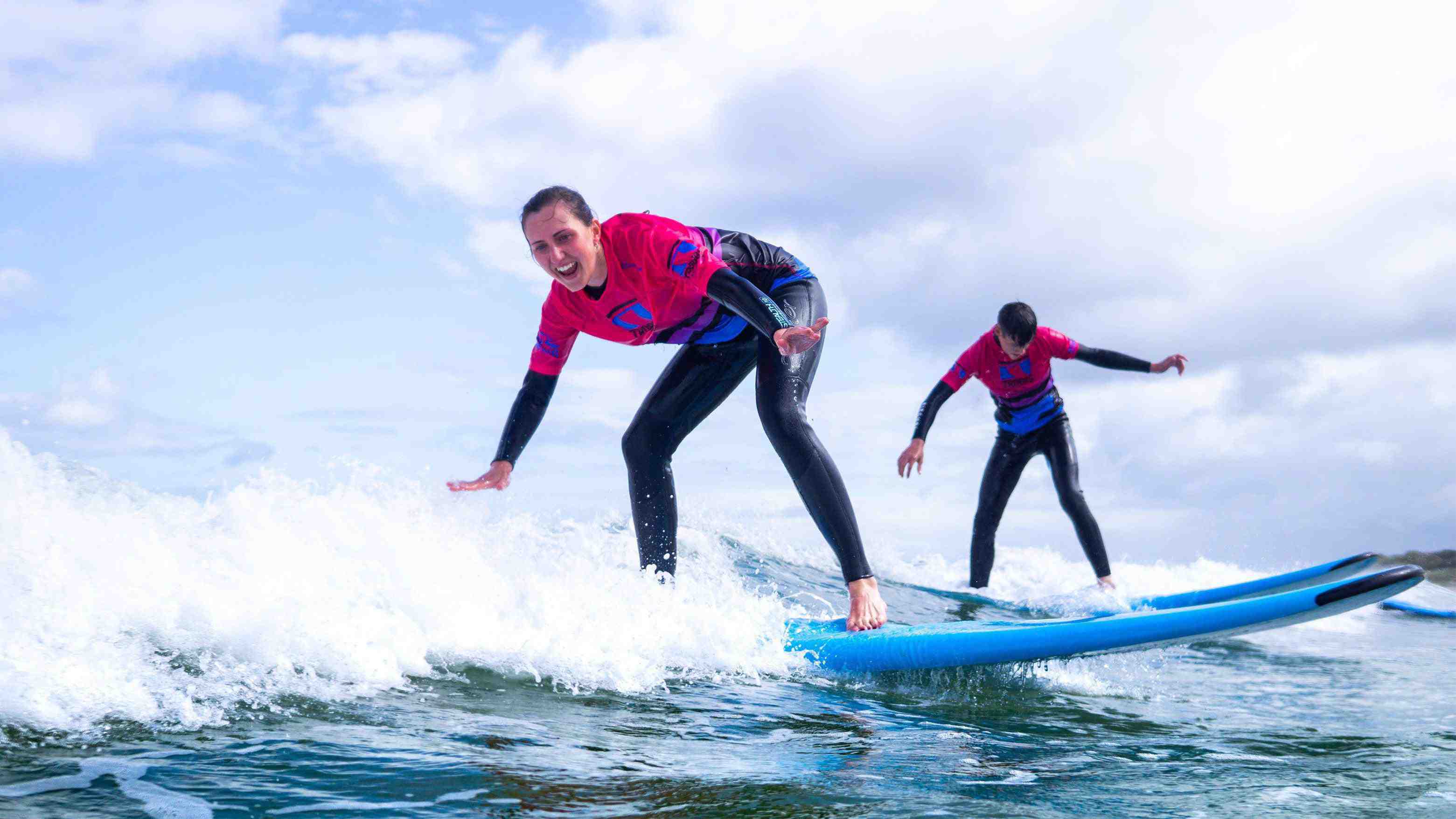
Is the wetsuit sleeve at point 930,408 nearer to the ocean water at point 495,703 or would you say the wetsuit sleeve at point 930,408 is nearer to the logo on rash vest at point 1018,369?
the logo on rash vest at point 1018,369

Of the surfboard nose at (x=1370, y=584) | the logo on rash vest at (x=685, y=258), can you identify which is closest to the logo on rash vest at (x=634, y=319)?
the logo on rash vest at (x=685, y=258)

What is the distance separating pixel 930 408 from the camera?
626 centimetres

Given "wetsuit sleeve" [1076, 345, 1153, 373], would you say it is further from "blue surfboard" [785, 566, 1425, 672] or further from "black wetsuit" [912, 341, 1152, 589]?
"blue surfboard" [785, 566, 1425, 672]

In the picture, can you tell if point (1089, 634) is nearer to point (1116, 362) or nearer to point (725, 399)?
point (725, 399)

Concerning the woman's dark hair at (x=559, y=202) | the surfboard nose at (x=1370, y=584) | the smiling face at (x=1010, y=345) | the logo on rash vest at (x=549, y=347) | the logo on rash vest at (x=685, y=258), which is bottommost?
the surfboard nose at (x=1370, y=584)

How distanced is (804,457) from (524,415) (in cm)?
120

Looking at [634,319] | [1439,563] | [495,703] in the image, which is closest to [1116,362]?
[634,319]

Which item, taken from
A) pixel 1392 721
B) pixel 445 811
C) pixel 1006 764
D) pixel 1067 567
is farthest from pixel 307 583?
pixel 1067 567

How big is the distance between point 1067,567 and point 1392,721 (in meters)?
6.28

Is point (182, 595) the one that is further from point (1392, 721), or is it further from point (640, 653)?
point (1392, 721)

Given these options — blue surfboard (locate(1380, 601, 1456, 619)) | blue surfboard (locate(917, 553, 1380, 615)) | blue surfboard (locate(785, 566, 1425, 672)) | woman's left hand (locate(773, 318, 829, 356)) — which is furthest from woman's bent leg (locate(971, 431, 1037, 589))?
woman's left hand (locate(773, 318, 829, 356))

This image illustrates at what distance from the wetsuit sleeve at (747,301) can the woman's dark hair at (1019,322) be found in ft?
10.4

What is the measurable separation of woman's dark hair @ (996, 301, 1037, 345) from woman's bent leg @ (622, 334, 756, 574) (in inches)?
103

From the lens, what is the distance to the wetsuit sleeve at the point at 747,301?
10.5 ft
